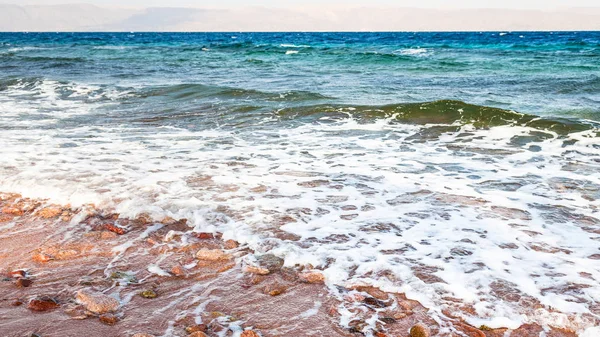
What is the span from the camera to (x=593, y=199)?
4969 mm

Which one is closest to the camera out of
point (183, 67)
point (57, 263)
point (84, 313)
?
point (84, 313)

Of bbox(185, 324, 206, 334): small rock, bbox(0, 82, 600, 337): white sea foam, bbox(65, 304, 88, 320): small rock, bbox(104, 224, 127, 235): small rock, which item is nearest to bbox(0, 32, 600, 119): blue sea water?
bbox(0, 82, 600, 337): white sea foam

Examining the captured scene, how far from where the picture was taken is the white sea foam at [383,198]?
3.35 metres

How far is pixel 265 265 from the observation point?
358 cm

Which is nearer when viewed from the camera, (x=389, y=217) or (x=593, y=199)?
(x=389, y=217)

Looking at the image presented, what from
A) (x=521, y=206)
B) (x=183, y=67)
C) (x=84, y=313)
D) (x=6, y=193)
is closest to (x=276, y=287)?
(x=84, y=313)

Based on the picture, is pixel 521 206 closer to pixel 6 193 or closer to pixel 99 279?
pixel 99 279

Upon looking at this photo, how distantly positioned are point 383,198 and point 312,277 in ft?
6.17

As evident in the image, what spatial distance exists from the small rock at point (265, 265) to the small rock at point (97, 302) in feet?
2.94

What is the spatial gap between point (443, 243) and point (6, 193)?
4.25m

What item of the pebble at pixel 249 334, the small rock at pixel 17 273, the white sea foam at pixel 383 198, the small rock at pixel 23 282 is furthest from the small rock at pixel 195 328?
the small rock at pixel 17 273

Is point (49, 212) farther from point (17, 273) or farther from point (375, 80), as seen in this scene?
point (375, 80)

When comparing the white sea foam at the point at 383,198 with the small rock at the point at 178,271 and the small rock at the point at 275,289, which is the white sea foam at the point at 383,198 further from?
the small rock at the point at 178,271

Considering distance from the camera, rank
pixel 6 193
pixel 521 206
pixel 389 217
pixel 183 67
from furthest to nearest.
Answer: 1. pixel 183 67
2. pixel 6 193
3. pixel 521 206
4. pixel 389 217
